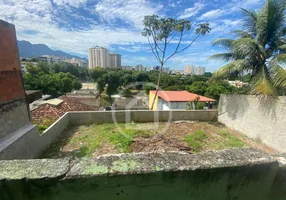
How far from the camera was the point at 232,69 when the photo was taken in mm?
6711

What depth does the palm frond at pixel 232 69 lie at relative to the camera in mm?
6648

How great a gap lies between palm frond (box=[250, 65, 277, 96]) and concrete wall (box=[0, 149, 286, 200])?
18.2ft

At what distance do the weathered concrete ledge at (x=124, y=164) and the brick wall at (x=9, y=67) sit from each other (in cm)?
243

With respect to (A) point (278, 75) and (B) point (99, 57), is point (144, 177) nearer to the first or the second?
(A) point (278, 75)

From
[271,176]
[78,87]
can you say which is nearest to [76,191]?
[271,176]

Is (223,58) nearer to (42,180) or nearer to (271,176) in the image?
(271,176)

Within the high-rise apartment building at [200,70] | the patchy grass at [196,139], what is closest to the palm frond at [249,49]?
the patchy grass at [196,139]

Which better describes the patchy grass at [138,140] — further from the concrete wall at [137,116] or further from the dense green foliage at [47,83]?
the dense green foliage at [47,83]

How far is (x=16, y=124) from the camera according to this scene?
9.91 feet

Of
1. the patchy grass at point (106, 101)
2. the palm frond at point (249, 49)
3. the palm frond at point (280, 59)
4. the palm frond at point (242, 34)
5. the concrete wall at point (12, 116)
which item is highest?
the palm frond at point (242, 34)

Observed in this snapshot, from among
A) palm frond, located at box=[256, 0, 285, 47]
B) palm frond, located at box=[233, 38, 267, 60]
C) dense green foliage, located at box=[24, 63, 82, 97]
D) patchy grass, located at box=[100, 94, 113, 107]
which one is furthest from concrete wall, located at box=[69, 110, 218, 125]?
patchy grass, located at box=[100, 94, 113, 107]

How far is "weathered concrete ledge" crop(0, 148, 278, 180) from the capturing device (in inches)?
34.0

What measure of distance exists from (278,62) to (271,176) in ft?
21.3

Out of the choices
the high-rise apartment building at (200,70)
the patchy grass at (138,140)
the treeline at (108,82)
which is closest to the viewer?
the patchy grass at (138,140)
